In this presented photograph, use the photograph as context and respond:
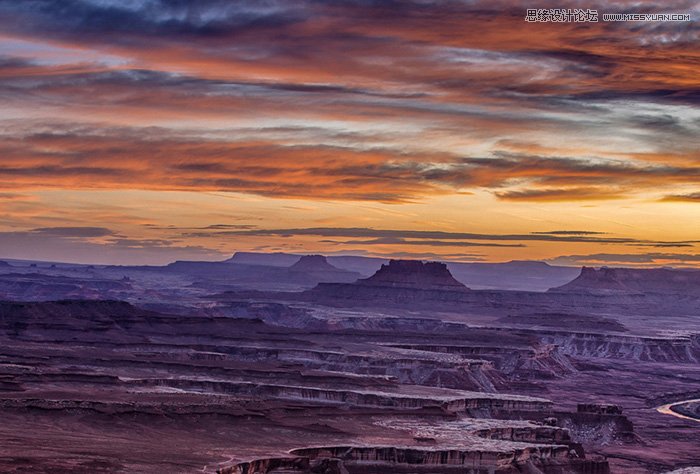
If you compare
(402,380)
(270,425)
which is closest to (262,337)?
(402,380)

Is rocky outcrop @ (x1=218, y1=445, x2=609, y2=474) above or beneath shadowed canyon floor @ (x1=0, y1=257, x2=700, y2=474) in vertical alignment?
above

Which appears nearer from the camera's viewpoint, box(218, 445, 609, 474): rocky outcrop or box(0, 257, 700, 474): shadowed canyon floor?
box(218, 445, 609, 474): rocky outcrop

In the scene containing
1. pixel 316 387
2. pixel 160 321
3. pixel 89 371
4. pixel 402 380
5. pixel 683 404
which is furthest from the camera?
pixel 160 321

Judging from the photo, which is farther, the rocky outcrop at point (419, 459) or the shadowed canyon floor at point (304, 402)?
the shadowed canyon floor at point (304, 402)

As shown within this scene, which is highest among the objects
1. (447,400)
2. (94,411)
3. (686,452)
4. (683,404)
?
(94,411)

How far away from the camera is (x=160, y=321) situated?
183 m

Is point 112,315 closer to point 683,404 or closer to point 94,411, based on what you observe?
point 683,404

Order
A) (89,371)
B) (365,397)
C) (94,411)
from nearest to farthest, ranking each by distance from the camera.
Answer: (94,411), (365,397), (89,371)

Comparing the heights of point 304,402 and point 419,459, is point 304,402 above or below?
below

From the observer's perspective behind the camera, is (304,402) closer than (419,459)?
No

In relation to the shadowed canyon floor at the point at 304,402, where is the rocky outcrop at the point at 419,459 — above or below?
above

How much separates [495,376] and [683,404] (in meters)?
23.1

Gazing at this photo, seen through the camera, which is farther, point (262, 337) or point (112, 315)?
point (112, 315)

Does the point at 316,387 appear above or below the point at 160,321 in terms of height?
above
